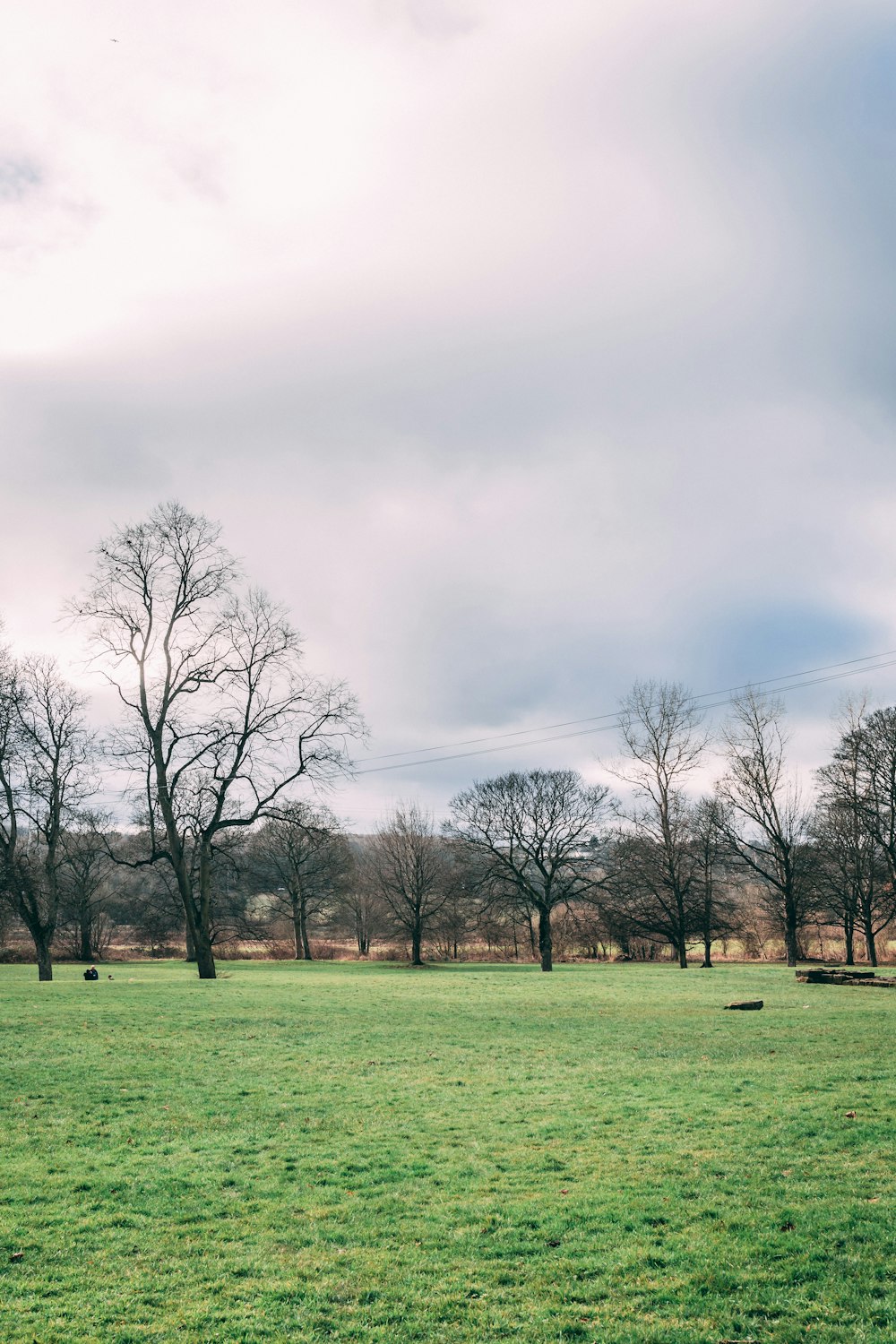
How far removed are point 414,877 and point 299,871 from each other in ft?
48.6

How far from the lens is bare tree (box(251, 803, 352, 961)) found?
225 feet

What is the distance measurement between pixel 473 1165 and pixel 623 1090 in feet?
15.6

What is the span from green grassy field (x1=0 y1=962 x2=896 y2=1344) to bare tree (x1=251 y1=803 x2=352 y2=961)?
50.0 metres

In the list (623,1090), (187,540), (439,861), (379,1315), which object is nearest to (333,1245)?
(379,1315)

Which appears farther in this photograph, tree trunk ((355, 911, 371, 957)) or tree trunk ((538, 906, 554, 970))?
tree trunk ((355, 911, 371, 957))

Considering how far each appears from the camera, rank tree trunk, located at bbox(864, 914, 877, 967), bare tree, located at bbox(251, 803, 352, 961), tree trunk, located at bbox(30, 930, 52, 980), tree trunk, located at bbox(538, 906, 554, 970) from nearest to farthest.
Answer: tree trunk, located at bbox(30, 930, 52, 980)
tree trunk, located at bbox(538, 906, 554, 970)
tree trunk, located at bbox(864, 914, 877, 967)
bare tree, located at bbox(251, 803, 352, 961)

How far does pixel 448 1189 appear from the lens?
887 centimetres

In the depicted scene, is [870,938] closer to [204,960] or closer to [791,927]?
[791,927]

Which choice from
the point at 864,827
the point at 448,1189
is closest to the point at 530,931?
the point at 864,827

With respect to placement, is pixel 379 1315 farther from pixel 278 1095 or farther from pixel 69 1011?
pixel 69 1011

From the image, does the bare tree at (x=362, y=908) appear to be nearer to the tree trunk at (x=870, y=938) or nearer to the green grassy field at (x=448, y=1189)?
the tree trunk at (x=870, y=938)

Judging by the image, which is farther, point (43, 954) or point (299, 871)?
point (299, 871)

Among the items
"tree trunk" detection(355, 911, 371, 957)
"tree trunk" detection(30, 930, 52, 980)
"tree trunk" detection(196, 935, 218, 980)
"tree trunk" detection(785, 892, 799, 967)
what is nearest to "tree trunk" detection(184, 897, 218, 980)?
"tree trunk" detection(196, 935, 218, 980)

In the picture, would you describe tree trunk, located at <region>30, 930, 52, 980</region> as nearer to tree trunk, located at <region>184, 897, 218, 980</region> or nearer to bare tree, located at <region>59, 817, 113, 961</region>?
tree trunk, located at <region>184, 897, 218, 980</region>
